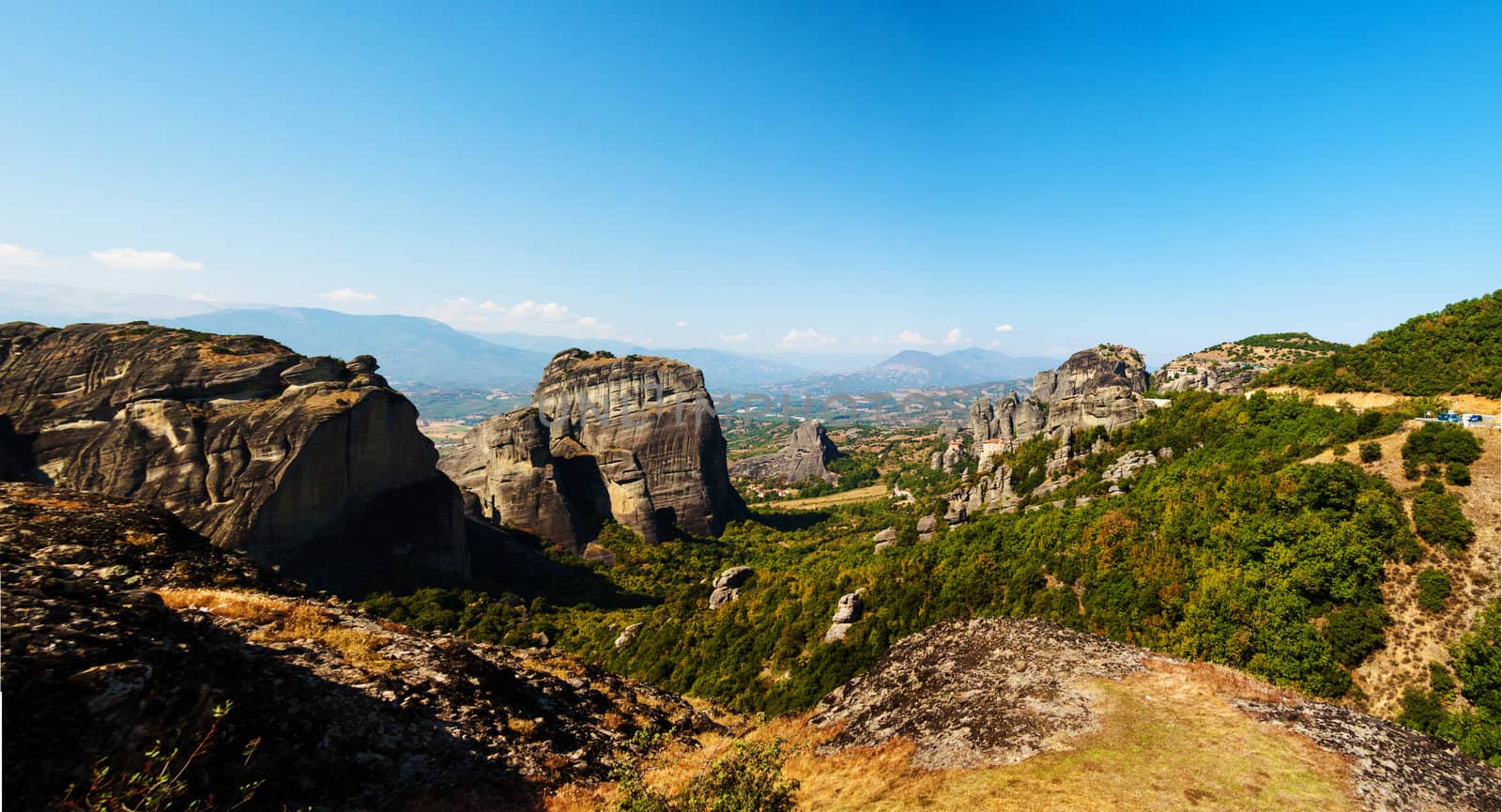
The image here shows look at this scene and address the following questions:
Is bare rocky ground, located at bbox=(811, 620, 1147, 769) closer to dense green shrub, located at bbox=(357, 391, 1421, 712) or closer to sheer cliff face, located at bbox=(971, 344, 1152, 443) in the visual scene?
dense green shrub, located at bbox=(357, 391, 1421, 712)

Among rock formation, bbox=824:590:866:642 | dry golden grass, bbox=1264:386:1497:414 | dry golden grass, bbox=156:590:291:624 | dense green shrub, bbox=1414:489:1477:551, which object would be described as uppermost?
dry golden grass, bbox=1264:386:1497:414

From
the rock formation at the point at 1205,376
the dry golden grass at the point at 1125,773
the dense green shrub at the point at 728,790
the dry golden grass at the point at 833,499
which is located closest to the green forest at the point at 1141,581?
the dry golden grass at the point at 1125,773

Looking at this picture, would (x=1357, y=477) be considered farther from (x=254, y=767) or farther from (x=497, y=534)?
(x=497, y=534)

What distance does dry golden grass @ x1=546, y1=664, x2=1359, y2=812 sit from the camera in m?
10.1

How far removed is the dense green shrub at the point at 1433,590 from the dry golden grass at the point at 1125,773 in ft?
45.3

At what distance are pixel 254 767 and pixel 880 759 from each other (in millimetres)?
12072

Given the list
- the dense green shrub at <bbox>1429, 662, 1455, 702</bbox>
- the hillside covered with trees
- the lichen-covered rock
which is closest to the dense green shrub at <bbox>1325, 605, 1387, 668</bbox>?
the dense green shrub at <bbox>1429, 662, 1455, 702</bbox>

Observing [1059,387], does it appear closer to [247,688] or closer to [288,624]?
[288,624]

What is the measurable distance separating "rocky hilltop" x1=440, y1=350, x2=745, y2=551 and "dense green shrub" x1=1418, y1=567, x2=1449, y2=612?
2556 inches

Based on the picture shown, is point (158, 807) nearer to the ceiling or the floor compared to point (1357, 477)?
nearer to the floor

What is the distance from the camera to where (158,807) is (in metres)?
6.05

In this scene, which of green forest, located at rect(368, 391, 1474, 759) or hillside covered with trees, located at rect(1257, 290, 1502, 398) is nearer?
green forest, located at rect(368, 391, 1474, 759)

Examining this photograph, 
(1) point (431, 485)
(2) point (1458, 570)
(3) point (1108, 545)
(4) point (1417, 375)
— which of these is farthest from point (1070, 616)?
(1) point (431, 485)

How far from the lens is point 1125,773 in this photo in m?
10.9
